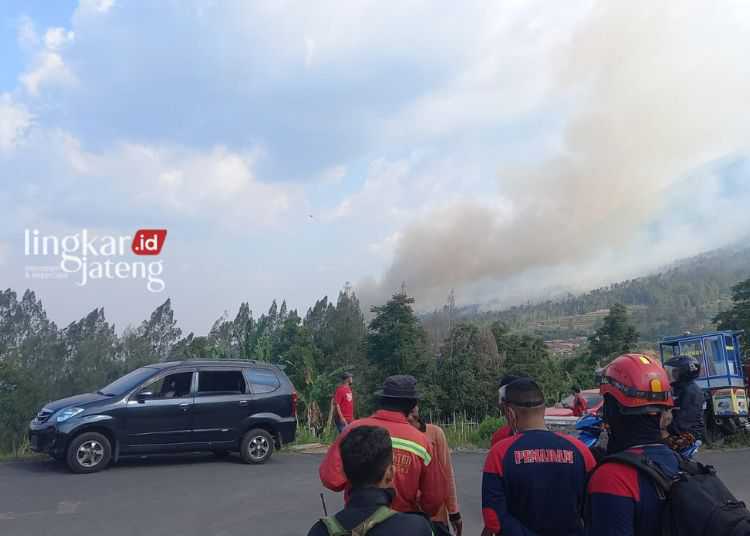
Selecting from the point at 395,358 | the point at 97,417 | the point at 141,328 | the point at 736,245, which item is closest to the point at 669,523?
the point at 97,417

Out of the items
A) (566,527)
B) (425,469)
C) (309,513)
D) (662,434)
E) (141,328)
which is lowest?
(309,513)

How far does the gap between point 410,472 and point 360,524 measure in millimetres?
1254

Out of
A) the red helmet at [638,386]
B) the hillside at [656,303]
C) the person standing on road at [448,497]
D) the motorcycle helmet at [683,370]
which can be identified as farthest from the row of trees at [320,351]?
the hillside at [656,303]

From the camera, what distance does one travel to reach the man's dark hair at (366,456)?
2324 mm

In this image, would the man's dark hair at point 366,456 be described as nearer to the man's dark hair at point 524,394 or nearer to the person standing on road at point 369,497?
the person standing on road at point 369,497

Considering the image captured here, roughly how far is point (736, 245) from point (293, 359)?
487 ft

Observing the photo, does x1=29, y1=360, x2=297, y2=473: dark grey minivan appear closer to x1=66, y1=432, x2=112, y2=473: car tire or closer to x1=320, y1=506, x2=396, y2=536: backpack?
x1=66, y1=432, x2=112, y2=473: car tire

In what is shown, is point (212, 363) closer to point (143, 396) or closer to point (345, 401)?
point (143, 396)

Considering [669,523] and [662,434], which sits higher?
[662,434]

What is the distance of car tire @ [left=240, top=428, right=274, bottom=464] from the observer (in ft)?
32.8

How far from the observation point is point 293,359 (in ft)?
63.6

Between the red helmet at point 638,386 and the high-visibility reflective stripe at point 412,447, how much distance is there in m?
1.17

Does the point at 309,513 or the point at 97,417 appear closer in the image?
the point at 309,513

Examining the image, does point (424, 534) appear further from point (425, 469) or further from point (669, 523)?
point (425, 469)
